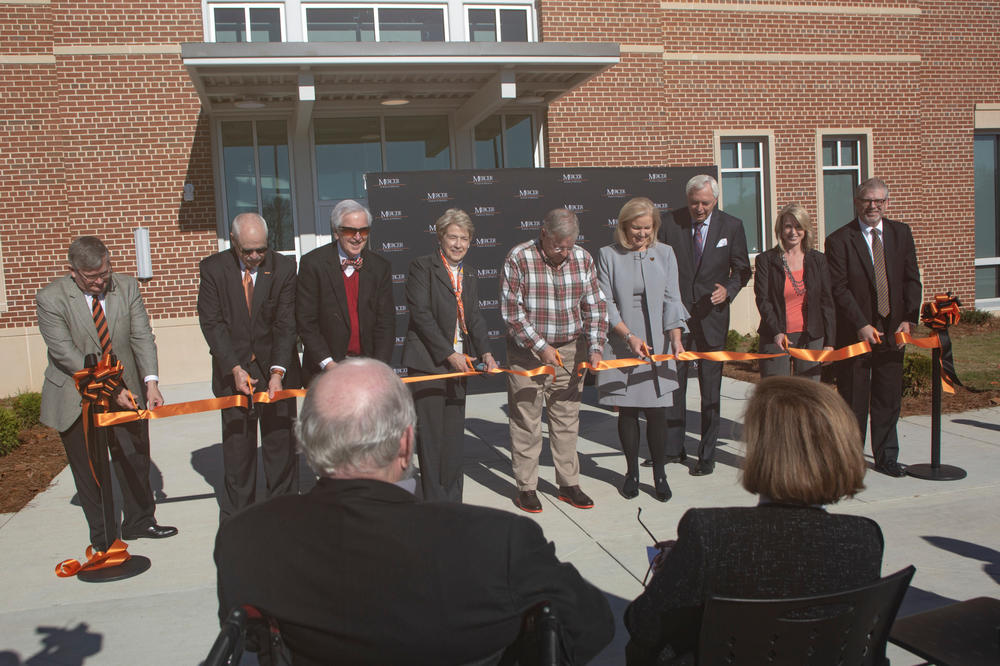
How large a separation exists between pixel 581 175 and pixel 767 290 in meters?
5.21

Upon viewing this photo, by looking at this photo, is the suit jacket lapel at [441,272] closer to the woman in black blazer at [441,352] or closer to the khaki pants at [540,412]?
the woman in black blazer at [441,352]

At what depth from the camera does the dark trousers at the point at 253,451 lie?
5324 mm

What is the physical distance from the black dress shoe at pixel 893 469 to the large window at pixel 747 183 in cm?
864

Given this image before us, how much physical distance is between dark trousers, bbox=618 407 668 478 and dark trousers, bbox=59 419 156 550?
10.9 feet

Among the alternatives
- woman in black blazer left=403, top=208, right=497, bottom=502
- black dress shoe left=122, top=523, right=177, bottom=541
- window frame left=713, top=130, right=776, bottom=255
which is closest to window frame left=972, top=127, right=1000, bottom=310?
window frame left=713, top=130, right=776, bottom=255

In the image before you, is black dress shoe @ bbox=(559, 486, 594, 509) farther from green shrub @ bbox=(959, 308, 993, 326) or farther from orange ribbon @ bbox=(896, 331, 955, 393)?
green shrub @ bbox=(959, 308, 993, 326)

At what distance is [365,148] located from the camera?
42.2ft

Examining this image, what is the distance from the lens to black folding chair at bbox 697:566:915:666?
1.89 metres

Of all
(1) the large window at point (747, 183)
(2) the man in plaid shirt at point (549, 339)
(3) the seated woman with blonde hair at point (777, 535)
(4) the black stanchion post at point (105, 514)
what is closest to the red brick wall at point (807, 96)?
(1) the large window at point (747, 183)

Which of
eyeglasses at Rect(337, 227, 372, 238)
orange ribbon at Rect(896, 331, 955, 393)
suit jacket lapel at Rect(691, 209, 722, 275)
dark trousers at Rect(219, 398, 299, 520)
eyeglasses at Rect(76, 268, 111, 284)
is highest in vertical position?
eyeglasses at Rect(337, 227, 372, 238)

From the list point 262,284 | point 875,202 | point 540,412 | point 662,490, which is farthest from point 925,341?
point 262,284

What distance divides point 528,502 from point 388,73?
296 inches

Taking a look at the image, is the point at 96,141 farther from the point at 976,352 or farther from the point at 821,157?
the point at 976,352

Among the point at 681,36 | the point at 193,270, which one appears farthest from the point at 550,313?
the point at 681,36
